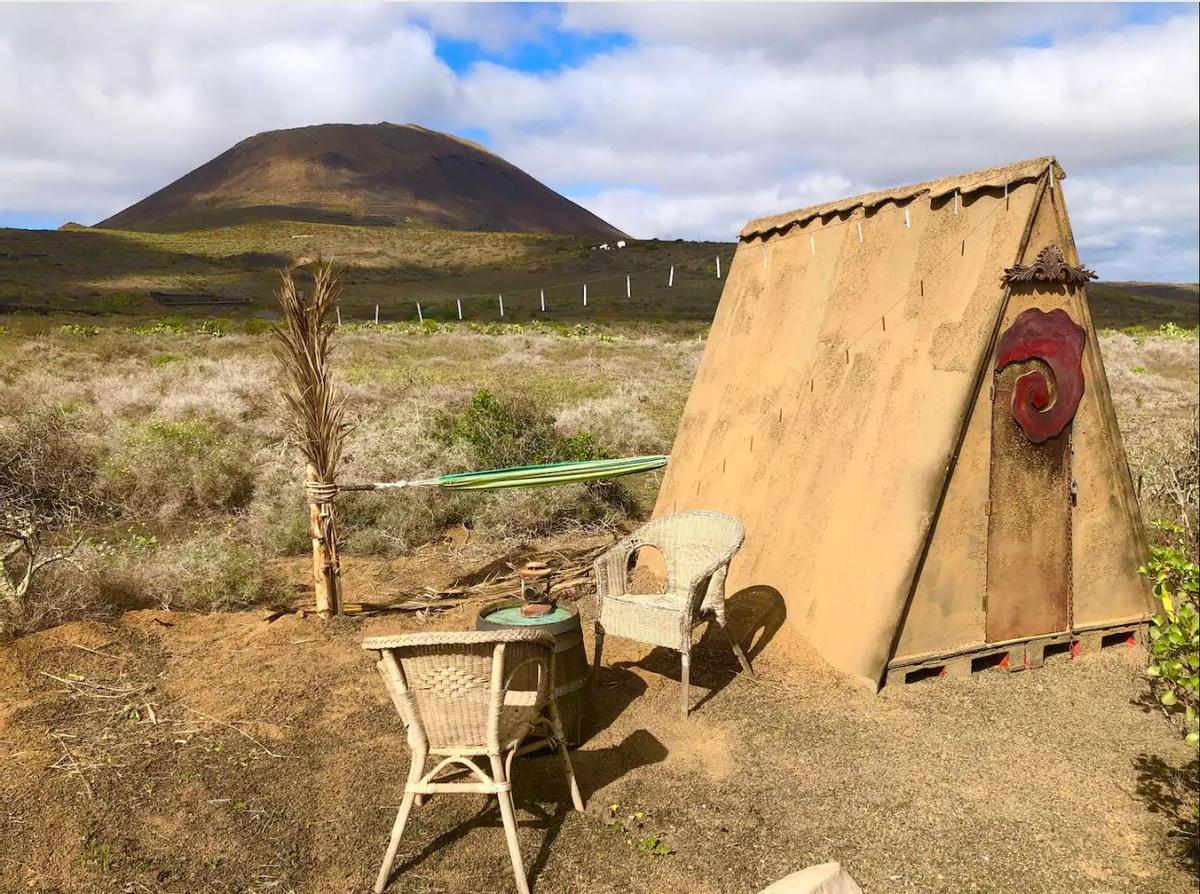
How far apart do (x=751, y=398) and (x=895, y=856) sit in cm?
375

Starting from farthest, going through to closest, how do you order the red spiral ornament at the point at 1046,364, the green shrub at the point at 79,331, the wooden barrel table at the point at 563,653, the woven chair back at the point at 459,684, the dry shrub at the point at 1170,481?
the green shrub at the point at 79,331 → the dry shrub at the point at 1170,481 → the red spiral ornament at the point at 1046,364 → the wooden barrel table at the point at 563,653 → the woven chair back at the point at 459,684

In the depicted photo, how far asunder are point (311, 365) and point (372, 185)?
128 metres

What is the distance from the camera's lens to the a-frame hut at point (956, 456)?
4938mm

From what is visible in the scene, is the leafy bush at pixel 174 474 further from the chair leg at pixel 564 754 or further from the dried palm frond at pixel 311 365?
the chair leg at pixel 564 754

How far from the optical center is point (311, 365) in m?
6.14

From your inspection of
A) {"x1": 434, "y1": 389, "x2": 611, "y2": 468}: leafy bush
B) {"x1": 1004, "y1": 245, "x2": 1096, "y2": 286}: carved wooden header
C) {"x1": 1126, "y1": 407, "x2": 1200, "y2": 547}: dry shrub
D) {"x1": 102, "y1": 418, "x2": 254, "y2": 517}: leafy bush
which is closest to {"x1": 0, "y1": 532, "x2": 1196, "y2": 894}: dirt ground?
{"x1": 1004, "y1": 245, "x2": 1096, "y2": 286}: carved wooden header

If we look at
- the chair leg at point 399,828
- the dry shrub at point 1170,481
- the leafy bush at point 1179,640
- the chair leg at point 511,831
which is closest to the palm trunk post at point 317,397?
the chair leg at point 399,828

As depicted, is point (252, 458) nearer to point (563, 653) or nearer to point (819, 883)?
point (563, 653)

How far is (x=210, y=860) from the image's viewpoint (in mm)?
3598

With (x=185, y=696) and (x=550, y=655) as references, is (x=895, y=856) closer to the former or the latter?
(x=550, y=655)

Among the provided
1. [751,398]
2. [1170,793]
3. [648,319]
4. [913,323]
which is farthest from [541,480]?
[648,319]

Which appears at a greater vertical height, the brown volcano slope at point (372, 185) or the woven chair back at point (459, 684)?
the brown volcano slope at point (372, 185)

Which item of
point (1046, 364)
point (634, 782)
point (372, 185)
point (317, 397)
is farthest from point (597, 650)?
point (372, 185)

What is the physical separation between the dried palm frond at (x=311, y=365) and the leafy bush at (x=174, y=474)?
4.32 metres
